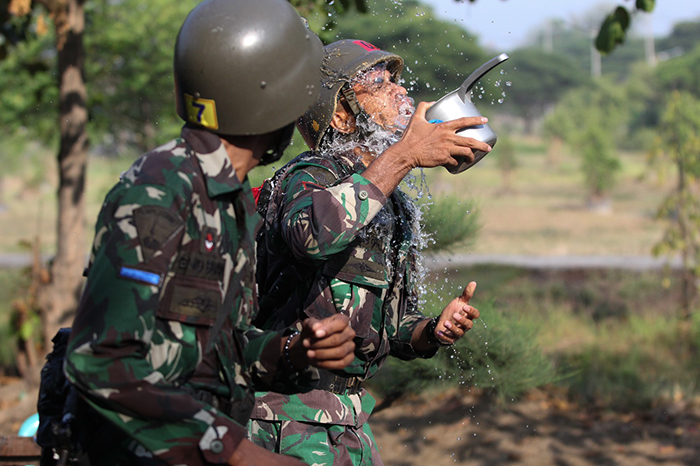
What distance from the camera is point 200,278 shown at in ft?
4.75

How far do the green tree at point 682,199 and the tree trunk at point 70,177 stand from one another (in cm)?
484

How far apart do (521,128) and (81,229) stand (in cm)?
6393

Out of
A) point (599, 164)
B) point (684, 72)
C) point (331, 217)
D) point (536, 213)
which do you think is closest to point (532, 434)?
point (331, 217)

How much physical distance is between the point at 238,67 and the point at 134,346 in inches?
22.9

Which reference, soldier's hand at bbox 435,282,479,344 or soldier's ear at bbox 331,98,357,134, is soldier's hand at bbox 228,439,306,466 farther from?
soldier's ear at bbox 331,98,357,134

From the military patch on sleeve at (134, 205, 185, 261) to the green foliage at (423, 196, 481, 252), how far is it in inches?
97.1

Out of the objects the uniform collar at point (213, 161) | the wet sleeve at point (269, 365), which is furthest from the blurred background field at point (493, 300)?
the uniform collar at point (213, 161)

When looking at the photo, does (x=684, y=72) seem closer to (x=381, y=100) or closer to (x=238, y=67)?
(x=381, y=100)

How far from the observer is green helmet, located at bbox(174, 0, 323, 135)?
157cm

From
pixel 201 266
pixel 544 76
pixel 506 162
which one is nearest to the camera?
pixel 201 266

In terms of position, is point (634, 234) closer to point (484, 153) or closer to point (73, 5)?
point (73, 5)

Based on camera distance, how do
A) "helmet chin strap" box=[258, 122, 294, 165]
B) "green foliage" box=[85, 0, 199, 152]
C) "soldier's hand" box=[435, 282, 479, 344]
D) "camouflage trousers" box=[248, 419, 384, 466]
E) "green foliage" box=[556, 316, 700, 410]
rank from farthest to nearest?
1. "green foliage" box=[85, 0, 199, 152]
2. "green foliage" box=[556, 316, 700, 410]
3. "soldier's hand" box=[435, 282, 479, 344]
4. "camouflage trousers" box=[248, 419, 384, 466]
5. "helmet chin strap" box=[258, 122, 294, 165]

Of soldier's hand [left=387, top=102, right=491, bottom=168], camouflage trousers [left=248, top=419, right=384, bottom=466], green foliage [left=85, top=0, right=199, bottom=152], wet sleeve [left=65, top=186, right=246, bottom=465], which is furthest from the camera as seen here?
green foliage [left=85, top=0, right=199, bottom=152]

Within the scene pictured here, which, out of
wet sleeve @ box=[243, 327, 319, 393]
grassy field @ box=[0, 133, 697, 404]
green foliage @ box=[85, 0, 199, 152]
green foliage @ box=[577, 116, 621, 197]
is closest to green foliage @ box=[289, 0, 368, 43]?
grassy field @ box=[0, 133, 697, 404]
